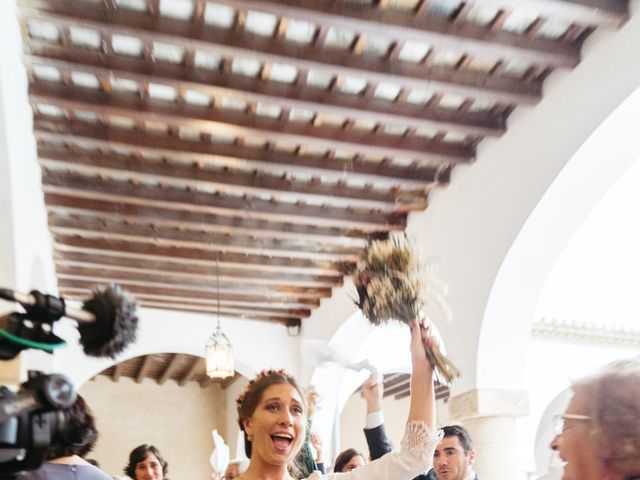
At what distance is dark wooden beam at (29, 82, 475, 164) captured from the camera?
510cm

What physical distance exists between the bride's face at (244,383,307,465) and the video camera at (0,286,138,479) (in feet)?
2.67

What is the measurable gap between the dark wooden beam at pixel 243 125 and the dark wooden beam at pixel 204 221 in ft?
4.32

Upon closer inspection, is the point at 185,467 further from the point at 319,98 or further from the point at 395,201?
the point at 319,98

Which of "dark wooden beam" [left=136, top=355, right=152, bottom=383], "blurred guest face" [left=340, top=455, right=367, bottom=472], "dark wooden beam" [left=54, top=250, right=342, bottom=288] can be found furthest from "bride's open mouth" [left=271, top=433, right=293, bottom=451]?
"dark wooden beam" [left=136, top=355, right=152, bottom=383]

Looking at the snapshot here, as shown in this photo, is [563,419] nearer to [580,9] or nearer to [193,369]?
[580,9]

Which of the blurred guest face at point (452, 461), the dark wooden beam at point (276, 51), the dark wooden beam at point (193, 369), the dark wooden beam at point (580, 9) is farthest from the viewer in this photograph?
the dark wooden beam at point (193, 369)

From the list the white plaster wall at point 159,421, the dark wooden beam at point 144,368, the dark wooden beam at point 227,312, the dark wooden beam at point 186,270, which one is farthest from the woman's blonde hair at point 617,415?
the white plaster wall at point 159,421

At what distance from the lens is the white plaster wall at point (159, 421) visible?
13.1m

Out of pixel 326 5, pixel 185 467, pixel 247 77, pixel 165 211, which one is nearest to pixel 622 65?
pixel 326 5

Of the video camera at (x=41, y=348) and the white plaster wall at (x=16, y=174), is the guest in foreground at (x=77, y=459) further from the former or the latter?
Result: the white plaster wall at (x=16, y=174)

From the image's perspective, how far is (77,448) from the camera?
75.5 inches

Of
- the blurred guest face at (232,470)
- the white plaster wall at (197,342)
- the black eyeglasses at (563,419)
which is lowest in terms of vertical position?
the black eyeglasses at (563,419)

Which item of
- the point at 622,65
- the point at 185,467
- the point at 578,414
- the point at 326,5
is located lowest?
the point at 578,414

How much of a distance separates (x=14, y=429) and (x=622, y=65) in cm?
409
